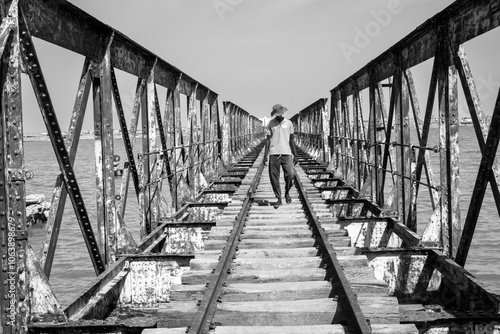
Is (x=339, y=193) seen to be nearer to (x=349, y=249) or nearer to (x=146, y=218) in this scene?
(x=146, y=218)

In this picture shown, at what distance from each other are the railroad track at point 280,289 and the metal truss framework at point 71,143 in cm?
111

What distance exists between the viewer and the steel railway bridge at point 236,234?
461cm

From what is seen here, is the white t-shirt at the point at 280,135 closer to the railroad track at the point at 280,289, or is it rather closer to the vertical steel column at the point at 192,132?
the railroad track at the point at 280,289

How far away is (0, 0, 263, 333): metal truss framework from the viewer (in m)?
4.54

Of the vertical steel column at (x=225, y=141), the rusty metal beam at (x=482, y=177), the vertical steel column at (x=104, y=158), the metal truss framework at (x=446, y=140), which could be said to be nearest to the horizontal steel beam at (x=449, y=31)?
the metal truss framework at (x=446, y=140)

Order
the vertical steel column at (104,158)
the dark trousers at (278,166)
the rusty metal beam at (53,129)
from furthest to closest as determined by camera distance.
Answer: the dark trousers at (278,166) < the vertical steel column at (104,158) < the rusty metal beam at (53,129)

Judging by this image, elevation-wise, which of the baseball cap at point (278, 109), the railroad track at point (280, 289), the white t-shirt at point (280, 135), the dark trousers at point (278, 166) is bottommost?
the railroad track at point (280, 289)

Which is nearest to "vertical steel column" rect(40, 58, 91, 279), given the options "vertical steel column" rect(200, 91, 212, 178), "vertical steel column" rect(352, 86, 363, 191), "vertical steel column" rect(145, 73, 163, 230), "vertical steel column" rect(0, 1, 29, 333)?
"vertical steel column" rect(0, 1, 29, 333)

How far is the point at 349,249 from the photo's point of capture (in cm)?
663

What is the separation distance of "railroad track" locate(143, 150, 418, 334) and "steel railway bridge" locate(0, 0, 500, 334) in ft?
0.05

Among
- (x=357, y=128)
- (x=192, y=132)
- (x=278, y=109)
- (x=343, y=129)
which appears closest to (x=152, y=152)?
(x=278, y=109)

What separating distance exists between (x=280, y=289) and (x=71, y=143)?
2.65 meters

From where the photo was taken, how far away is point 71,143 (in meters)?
6.07

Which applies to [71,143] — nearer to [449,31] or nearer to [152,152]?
[152,152]
